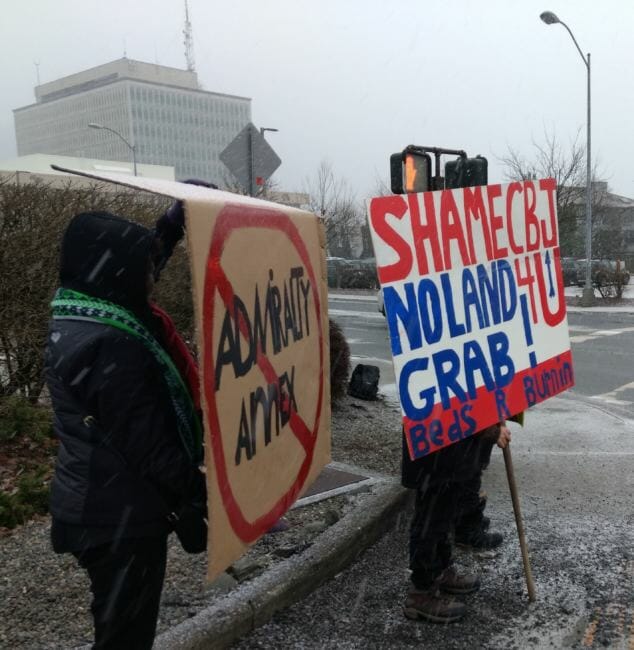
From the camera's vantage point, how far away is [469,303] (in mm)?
3260

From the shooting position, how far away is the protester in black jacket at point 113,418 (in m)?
1.99

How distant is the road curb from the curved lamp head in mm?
20519

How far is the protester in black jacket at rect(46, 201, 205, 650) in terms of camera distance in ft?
6.51

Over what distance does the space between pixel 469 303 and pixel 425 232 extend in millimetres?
422

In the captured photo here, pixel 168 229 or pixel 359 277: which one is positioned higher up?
pixel 359 277

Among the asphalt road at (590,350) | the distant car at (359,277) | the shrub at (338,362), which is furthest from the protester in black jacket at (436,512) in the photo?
the distant car at (359,277)

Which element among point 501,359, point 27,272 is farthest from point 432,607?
point 27,272

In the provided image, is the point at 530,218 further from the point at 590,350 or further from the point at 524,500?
the point at 590,350

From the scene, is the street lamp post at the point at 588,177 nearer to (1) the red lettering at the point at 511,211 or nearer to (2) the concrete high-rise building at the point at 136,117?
Answer: (1) the red lettering at the point at 511,211

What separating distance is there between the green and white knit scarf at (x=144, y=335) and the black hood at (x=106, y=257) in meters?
0.03

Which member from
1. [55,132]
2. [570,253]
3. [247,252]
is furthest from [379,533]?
[55,132]

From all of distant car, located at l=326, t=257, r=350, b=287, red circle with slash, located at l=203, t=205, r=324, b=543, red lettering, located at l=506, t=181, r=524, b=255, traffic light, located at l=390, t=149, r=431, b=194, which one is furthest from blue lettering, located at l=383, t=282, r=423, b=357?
distant car, located at l=326, t=257, r=350, b=287

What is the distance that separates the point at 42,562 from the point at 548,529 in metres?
2.98

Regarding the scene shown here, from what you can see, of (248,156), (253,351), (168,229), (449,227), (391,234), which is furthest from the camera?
(248,156)
